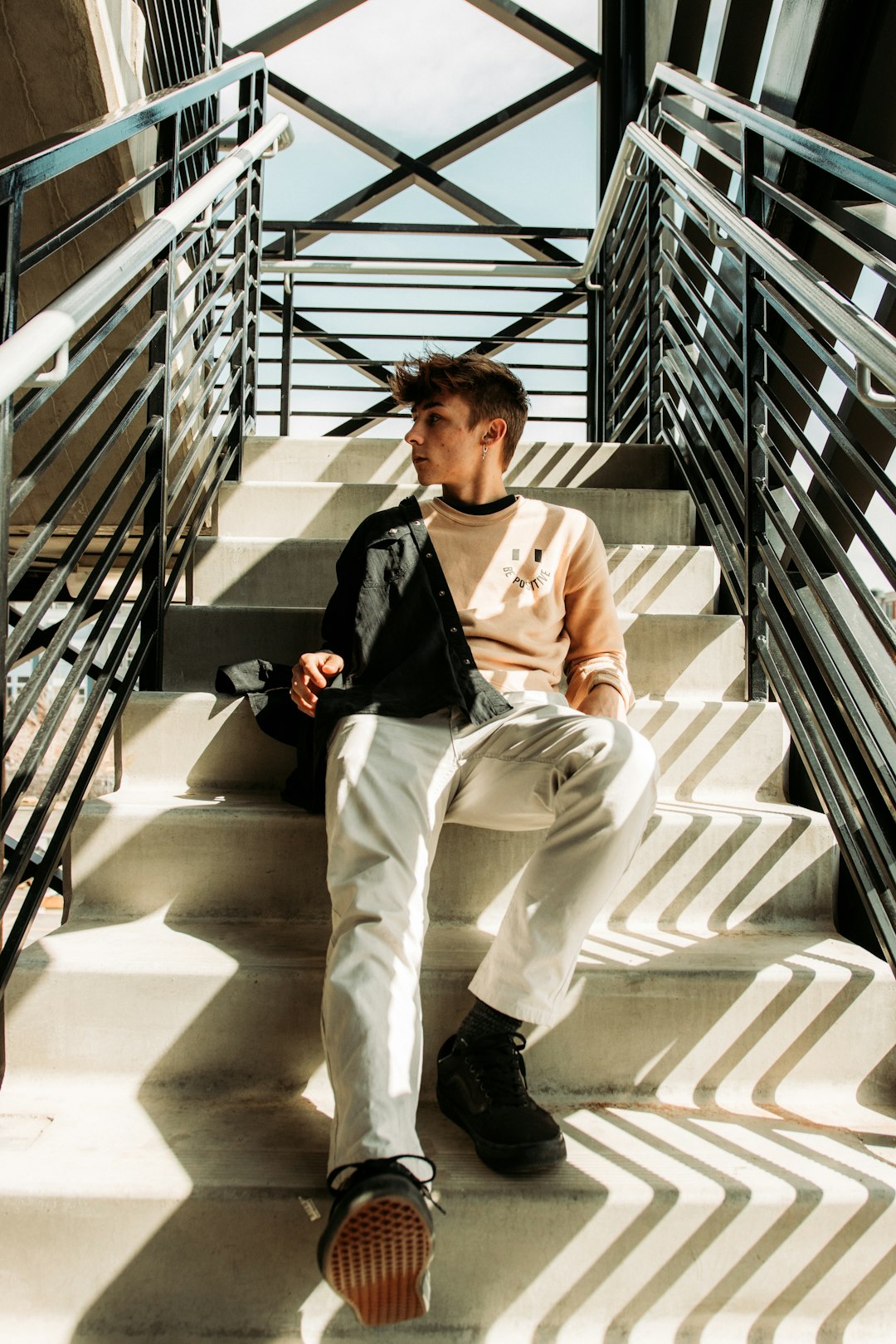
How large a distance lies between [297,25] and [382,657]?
5.49 meters

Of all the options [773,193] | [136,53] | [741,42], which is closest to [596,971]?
[773,193]

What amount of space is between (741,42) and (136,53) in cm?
231

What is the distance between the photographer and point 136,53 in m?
2.79

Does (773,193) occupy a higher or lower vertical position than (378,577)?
Result: higher

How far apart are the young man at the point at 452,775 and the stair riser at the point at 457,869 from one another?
14 cm

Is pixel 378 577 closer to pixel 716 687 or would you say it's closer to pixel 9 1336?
pixel 716 687

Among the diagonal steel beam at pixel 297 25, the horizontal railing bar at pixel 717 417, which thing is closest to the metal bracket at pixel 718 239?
the horizontal railing bar at pixel 717 417

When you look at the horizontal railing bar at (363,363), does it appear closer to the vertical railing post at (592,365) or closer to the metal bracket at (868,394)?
the vertical railing post at (592,365)

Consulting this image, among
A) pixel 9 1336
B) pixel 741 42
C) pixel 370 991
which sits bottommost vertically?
pixel 9 1336

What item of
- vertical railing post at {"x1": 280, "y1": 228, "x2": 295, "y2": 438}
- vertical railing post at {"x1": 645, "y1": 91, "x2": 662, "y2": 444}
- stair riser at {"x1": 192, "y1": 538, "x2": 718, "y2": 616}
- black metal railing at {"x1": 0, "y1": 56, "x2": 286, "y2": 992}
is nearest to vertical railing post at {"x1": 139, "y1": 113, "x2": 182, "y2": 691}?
black metal railing at {"x1": 0, "y1": 56, "x2": 286, "y2": 992}

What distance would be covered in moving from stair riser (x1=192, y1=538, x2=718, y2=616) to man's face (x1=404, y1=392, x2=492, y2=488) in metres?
0.45

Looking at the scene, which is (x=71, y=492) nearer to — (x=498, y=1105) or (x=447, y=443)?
(x=447, y=443)

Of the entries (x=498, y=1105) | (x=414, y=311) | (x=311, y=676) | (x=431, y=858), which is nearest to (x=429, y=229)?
(x=414, y=311)

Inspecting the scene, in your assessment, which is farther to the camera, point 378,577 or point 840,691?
point 378,577
